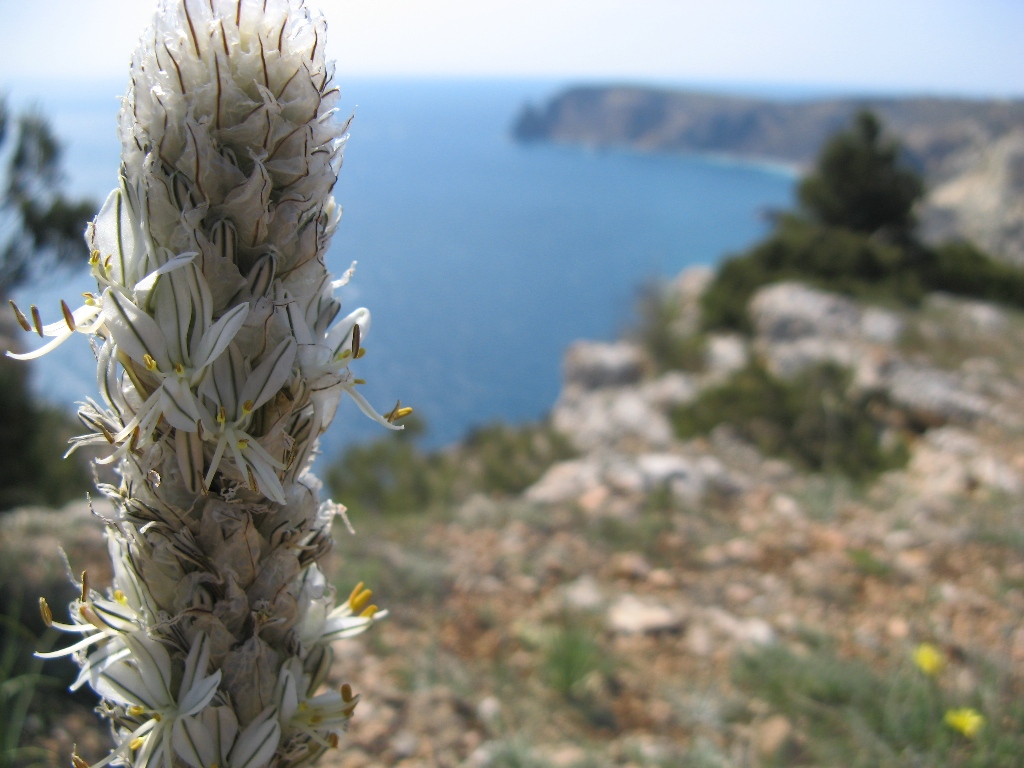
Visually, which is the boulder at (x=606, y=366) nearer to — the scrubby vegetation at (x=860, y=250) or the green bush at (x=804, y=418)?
the scrubby vegetation at (x=860, y=250)

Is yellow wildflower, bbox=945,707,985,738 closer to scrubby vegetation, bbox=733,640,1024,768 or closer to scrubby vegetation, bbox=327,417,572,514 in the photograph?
scrubby vegetation, bbox=733,640,1024,768

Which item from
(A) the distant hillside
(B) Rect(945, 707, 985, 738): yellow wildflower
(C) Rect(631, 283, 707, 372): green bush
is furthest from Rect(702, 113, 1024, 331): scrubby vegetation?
(A) the distant hillside

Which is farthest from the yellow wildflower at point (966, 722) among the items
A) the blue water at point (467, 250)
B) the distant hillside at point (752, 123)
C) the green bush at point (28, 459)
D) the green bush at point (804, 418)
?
the distant hillside at point (752, 123)

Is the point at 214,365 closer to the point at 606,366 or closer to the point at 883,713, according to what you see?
the point at 883,713

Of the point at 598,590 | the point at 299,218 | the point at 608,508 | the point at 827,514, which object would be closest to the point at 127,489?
the point at 299,218

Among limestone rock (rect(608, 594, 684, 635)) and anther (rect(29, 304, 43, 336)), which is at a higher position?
anther (rect(29, 304, 43, 336))
